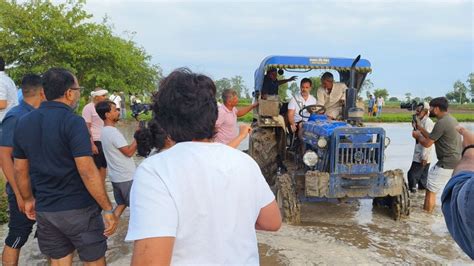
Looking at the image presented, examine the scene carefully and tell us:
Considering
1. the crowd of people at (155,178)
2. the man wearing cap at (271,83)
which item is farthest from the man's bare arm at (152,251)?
the man wearing cap at (271,83)

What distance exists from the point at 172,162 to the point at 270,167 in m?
5.77

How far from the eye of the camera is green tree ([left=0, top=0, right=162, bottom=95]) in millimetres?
19672

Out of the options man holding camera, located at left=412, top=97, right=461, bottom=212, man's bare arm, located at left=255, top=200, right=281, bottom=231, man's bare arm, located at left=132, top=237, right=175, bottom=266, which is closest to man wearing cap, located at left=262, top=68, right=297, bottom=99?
man holding camera, located at left=412, top=97, right=461, bottom=212

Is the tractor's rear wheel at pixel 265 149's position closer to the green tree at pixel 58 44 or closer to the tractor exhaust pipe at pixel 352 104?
the tractor exhaust pipe at pixel 352 104

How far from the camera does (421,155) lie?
702 cm

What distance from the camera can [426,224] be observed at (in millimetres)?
5633

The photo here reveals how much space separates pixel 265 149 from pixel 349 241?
2370 millimetres

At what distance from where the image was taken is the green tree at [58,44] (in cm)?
1967

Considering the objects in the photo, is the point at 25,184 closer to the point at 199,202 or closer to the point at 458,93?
the point at 199,202

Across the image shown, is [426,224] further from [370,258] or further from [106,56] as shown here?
[106,56]

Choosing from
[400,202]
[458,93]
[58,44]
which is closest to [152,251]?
[400,202]

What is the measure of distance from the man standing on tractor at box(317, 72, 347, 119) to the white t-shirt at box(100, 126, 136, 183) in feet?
12.5

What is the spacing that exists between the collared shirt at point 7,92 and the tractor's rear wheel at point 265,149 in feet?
12.3

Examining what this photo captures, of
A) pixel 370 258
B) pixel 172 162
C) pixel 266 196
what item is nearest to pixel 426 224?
pixel 370 258
